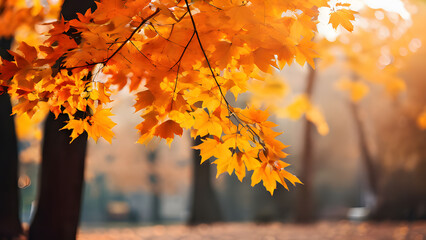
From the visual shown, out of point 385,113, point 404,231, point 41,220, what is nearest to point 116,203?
point 385,113

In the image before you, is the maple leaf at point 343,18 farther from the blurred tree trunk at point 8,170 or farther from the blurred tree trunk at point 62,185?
the blurred tree trunk at point 8,170

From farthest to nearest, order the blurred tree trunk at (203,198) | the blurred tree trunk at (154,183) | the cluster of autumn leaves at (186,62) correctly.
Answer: the blurred tree trunk at (154,183) < the blurred tree trunk at (203,198) < the cluster of autumn leaves at (186,62)

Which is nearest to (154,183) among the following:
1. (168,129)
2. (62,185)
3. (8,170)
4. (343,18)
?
(8,170)

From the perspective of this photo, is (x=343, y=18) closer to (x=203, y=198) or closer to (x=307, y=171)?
(x=307, y=171)

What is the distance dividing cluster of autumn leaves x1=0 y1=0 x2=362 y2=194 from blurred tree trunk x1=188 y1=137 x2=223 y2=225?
8.63m

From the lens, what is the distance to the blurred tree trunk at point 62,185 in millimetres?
4145

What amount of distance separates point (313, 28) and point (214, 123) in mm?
743

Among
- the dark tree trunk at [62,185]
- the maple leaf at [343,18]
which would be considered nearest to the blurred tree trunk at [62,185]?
the dark tree trunk at [62,185]

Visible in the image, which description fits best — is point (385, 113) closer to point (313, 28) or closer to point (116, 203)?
point (313, 28)

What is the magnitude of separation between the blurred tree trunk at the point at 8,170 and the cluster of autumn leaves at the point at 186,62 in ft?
14.3

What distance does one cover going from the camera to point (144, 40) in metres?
2.31

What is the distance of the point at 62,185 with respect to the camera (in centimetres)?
420

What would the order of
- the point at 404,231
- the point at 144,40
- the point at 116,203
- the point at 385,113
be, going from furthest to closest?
1. the point at 116,203
2. the point at 385,113
3. the point at 404,231
4. the point at 144,40

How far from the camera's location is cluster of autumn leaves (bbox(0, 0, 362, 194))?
82.7 inches
